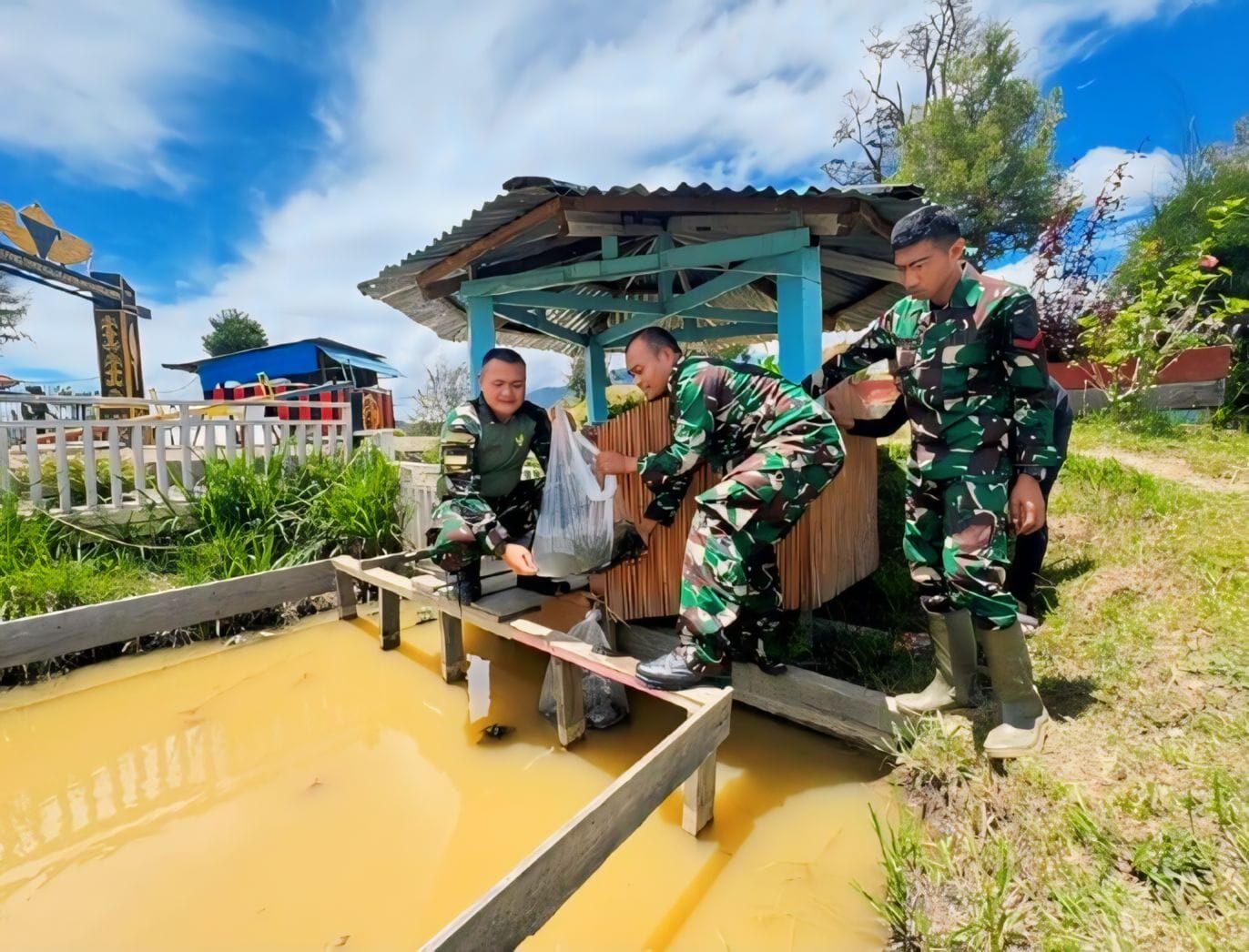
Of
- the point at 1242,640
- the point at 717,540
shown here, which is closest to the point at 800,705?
the point at 717,540

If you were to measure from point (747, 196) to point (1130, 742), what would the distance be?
2.84m

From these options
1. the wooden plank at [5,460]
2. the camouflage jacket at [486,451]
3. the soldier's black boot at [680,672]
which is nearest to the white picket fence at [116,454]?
the wooden plank at [5,460]

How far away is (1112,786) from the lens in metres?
1.82

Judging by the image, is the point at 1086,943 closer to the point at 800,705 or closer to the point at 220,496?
the point at 800,705

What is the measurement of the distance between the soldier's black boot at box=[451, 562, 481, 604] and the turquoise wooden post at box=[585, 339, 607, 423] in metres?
4.03

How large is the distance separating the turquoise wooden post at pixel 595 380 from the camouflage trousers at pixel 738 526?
199 inches

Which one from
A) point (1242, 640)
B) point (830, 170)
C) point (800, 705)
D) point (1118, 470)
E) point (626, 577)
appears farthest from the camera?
point (830, 170)

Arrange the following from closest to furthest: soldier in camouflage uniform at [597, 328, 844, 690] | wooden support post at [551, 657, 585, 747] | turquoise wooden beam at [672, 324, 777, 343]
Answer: soldier in camouflage uniform at [597, 328, 844, 690], wooden support post at [551, 657, 585, 747], turquoise wooden beam at [672, 324, 777, 343]

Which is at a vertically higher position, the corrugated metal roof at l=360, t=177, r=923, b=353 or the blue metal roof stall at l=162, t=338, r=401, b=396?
the blue metal roof stall at l=162, t=338, r=401, b=396

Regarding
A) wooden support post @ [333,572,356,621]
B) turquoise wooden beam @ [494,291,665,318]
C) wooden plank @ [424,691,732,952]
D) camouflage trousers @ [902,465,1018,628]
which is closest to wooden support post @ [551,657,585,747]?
wooden plank @ [424,691,732,952]

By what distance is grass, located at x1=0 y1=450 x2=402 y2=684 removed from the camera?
402cm

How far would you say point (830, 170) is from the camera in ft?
62.4

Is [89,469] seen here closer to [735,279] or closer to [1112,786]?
[735,279]

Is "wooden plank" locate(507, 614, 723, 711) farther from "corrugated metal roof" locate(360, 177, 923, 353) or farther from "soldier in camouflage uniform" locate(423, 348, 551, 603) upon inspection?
"corrugated metal roof" locate(360, 177, 923, 353)
